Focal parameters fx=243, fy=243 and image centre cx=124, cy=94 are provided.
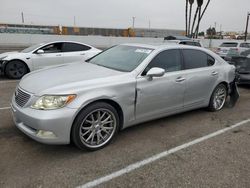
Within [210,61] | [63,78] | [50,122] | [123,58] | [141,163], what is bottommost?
[141,163]

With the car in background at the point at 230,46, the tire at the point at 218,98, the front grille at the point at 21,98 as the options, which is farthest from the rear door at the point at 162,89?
the car in background at the point at 230,46

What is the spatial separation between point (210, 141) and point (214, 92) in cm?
162

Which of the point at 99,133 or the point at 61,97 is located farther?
the point at 99,133

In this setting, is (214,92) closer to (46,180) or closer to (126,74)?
(126,74)

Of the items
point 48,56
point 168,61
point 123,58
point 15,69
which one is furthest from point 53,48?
point 168,61

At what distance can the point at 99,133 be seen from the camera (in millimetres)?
3512

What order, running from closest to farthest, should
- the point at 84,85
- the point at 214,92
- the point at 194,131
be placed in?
the point at 84,85
the point at 194,131
the point at 214,92

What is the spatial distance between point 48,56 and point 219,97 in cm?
581

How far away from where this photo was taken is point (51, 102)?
3.10 m

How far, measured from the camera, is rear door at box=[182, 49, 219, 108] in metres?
4.59

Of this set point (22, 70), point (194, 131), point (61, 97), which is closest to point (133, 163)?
point (61, 97)

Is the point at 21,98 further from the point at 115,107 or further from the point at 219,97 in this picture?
the point at 219,97

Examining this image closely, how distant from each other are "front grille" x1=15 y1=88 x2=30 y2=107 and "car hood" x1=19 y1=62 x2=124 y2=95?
7 centimetres

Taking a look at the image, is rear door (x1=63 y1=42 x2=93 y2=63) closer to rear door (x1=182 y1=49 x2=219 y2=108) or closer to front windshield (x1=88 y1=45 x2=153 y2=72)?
front windshield (x1=88 y1=45 x2=153 y2=72)
